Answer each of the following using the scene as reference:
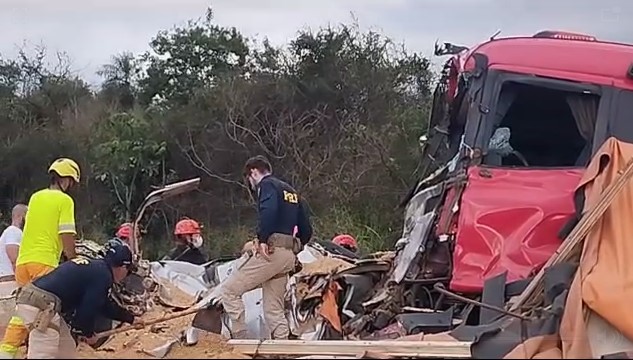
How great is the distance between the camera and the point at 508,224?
6512 mm

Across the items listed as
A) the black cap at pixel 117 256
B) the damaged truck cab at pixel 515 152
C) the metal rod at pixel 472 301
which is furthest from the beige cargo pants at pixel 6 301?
the metal rod at pixel 472 301

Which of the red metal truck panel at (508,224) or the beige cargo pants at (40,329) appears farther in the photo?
the beige cargo pants at (40,329)

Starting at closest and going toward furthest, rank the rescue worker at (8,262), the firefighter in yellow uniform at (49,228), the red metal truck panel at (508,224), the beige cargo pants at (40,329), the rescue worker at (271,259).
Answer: the red metal truck panel at (508,224), the beige cargo pants at (40,329), the firefighter in yellow uniform at (49,228), the rescue worker at (271,259), the rescue worker at (8,262)

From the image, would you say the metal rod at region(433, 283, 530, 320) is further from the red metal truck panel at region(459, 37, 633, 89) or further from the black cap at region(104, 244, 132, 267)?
the black cap at region(104, 244, 132, 267)

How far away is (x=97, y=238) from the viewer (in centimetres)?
2164

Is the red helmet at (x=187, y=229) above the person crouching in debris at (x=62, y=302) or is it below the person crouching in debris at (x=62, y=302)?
below

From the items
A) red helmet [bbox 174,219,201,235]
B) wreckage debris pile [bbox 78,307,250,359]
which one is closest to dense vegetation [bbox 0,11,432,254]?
red helmet [bbox 174,219,201,235]

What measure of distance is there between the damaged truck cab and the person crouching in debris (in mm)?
2120

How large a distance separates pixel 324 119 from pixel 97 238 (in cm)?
601

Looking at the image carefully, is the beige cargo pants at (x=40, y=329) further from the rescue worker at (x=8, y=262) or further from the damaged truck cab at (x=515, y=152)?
the damaged truck cab at (x=515, y=152)

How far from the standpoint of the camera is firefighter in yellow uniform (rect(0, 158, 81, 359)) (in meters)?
7.44

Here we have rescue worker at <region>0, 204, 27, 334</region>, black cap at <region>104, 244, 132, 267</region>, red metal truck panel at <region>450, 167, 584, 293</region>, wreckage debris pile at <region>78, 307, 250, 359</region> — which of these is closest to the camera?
red metal truck panel at <region>450, 167, 584, 293</region>

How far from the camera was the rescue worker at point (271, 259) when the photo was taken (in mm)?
7941

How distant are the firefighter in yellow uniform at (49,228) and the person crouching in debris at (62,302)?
774 millimetres
